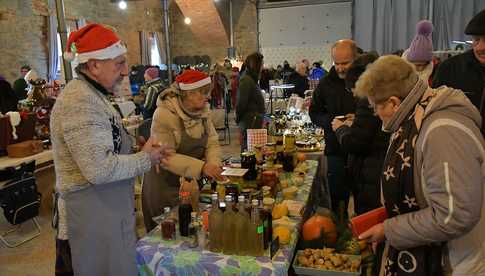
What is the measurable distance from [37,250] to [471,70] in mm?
3713

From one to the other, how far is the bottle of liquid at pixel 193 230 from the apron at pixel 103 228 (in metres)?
0.24

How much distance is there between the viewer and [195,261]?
1527mm

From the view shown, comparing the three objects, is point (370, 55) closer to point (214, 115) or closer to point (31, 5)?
point (214, 115)

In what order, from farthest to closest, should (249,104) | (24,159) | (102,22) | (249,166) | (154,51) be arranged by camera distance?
(154,51) → (102,22) → (249,104) → (24,159) → (249,166)

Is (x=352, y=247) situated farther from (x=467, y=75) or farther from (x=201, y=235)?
(x=467, y=75)

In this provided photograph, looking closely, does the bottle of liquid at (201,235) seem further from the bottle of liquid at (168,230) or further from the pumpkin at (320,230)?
the pumpkin at (320,230)

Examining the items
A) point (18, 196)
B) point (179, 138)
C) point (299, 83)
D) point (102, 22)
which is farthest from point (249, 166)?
point (102, 22)

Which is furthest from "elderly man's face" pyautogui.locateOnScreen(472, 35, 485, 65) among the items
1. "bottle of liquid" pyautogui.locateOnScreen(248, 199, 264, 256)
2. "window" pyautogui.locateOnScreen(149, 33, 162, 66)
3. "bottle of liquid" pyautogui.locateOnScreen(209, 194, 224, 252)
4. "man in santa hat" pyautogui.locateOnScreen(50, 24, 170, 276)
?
"window" pyautogui.locateOnScreen(149, 33, 162, 66)

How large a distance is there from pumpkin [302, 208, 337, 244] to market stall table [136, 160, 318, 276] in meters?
0.17

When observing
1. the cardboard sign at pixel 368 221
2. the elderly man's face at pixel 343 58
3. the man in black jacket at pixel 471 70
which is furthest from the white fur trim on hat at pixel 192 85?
the man in black jacket at pixel 471 70

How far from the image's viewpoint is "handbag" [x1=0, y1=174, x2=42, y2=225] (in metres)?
3.38

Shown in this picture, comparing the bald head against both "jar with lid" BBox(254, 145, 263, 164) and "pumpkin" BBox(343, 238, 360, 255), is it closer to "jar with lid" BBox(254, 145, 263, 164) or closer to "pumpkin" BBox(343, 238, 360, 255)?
"jar with lid" BBox(254, 145, 263, 164)

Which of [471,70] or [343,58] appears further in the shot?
[343,58]

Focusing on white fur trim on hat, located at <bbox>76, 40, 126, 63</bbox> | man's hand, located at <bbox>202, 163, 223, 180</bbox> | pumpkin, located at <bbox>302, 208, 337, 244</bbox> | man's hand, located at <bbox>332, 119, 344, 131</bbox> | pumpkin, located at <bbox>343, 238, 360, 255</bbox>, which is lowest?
pumpkin, located at <bbox>343, 238, 360, 255</bbox>
